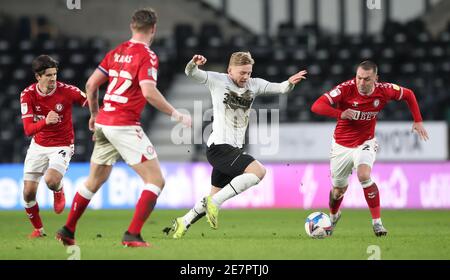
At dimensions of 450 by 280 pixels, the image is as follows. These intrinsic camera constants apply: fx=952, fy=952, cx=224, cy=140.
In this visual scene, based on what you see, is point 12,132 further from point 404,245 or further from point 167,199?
point 404,245

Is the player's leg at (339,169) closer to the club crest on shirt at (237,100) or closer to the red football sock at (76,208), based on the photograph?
the club crest on shirt at (237,100)

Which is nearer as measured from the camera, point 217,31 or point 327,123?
point 327,123

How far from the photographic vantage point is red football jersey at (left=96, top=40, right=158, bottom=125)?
8281 millimetres

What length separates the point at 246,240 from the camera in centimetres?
Answer: 972

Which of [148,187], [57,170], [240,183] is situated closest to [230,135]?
[240,183]

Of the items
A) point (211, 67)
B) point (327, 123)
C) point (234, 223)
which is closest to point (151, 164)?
point (234, 223)

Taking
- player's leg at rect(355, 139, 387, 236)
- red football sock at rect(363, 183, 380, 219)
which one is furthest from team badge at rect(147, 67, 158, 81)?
red football sock at rect(363, 183, 380, 219)

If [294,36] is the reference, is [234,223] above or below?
below

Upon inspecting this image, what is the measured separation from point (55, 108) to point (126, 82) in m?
2.61

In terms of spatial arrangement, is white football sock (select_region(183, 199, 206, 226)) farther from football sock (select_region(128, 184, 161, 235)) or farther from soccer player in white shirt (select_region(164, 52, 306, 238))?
football sock (select_region(128, 184, 161, 235))

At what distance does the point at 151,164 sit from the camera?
8.34m

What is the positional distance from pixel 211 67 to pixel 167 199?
6.05 meters

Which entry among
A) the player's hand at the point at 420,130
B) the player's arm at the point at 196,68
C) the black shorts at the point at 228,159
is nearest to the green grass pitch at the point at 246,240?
the black shorts at the point at 228,159

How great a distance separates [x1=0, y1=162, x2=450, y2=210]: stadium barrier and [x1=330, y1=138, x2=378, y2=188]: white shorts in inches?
240
